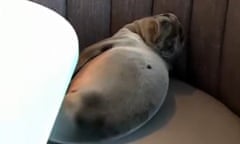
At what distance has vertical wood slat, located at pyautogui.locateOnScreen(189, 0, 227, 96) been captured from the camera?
1.19 meters

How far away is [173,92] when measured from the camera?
1.18 m

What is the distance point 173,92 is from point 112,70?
0.19 meters

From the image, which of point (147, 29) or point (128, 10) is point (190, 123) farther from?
point (128, 10)

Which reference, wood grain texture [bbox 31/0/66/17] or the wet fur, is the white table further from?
wood grain texture [bbox 31/0/66/17]

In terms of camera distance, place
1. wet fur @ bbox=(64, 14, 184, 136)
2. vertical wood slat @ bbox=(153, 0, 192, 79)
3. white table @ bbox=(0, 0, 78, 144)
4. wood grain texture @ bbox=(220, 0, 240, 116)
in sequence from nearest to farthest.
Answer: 1. white table @ bbox=(0, 0, 78, 144)
2. wet fur @ bbox=(64, 14, 184, 136)
3. wood grain texture @ bbox=(220, 0, 240, 116)
4. vertical wood slat @ bbox=(153, 0, 192, 79)

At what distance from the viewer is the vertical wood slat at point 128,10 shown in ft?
4.24

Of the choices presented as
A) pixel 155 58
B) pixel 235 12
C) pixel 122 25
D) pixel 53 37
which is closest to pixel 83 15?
pixel 122 25

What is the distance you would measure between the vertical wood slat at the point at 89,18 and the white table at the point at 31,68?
1.18 ft

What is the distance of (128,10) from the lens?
130 cm

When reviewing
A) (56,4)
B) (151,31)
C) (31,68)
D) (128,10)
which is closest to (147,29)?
(151,31)

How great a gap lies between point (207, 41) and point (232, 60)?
8 cm

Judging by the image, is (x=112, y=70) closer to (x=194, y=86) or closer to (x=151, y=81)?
(x=151, y=81)

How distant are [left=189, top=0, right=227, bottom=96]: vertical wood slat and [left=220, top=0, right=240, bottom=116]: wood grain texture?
2 cm

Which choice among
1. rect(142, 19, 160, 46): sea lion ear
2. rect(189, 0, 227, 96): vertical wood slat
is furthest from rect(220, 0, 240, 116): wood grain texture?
rect(142, 19, 160, 46): sea lion ear
